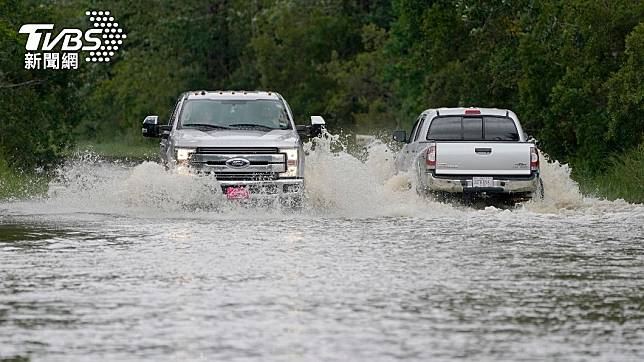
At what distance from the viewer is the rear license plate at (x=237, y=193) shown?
24.3 meters

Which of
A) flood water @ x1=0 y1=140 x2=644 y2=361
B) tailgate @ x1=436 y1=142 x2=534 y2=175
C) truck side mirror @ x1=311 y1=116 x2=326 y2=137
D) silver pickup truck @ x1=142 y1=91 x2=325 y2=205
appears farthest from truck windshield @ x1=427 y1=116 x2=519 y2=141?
silver pickup truck @ x1=142 y1=91 x2=325 y2=205

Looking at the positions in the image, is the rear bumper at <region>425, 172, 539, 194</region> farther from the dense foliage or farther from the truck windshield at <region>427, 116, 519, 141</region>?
the dense foliage

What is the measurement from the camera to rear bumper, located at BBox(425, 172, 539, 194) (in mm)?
25109

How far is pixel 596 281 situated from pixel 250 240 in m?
5.38

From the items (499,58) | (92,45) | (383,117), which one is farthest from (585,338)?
(92,45)

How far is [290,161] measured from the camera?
2472 cm

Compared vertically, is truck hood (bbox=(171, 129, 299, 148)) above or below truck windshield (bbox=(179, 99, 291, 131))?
below

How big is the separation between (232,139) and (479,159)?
145 inches

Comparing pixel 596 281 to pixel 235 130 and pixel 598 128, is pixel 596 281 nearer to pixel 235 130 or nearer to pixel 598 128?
pixel 235 130

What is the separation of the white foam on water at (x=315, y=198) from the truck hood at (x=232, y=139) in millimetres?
497

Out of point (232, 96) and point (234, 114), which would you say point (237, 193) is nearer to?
point (234, 114)

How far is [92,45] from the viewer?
8519 centimetres

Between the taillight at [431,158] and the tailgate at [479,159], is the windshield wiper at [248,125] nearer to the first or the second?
the taillight at [431,158]

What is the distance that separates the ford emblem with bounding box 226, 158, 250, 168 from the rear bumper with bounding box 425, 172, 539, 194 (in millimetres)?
2767
